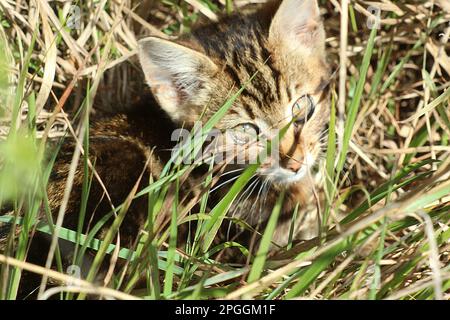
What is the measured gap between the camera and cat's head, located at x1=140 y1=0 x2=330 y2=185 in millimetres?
2490

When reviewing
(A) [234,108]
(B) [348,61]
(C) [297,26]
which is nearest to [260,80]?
(A) [234,108]

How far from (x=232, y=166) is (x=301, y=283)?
0.78 m

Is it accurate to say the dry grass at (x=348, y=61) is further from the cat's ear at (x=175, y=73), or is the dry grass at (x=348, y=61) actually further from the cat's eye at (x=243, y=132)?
the cat's eye at (x=243, y=132)

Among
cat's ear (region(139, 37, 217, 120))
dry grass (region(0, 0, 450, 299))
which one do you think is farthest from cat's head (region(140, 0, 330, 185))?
dry grass (region(0, 0, 450, 299))

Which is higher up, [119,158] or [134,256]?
[119,158]

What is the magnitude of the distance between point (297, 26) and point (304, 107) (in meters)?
0.37

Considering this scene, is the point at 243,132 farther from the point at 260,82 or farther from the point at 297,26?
the point at 297,26

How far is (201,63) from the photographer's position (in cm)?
251

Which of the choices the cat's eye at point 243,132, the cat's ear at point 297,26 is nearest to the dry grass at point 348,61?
the cat's ear at point 297,26

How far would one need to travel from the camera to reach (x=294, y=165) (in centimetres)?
250

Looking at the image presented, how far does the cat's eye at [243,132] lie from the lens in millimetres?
2510

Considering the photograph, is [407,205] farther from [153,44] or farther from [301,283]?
[153,44]
